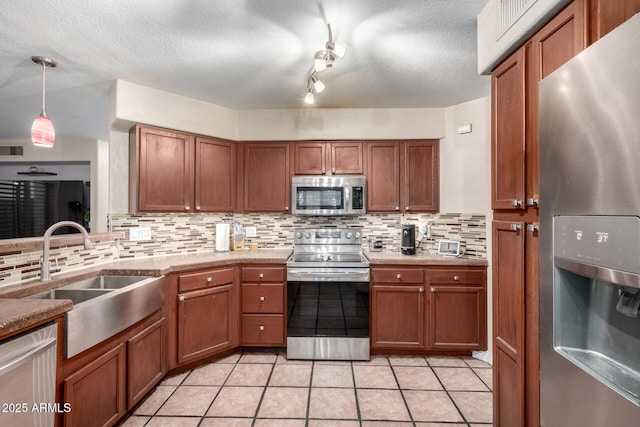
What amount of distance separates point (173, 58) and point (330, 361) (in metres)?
2.72

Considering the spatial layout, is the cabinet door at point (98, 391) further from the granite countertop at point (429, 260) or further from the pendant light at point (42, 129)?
the granite countertop at point (429, 260)

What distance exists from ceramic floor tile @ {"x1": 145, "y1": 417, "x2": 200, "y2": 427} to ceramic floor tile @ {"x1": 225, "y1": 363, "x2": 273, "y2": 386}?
0.41 meters

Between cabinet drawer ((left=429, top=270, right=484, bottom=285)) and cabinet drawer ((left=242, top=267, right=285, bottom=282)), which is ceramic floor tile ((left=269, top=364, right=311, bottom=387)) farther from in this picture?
cabinet drawer ((left=429, top=270, right=484, bottom=285))

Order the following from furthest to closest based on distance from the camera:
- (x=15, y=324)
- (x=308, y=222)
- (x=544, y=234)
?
(x=308, y=222), (x=15, y=324), (x=544, y=234)

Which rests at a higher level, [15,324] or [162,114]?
[162,114]

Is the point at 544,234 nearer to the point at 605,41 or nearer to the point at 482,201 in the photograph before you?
the point at 605,41

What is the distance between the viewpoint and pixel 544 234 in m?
0.94

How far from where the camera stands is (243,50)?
201 cm

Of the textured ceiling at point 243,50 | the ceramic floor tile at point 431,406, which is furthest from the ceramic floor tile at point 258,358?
the textured ceiling at point 243,50

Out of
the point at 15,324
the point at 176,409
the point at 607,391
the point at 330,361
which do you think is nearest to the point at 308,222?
the point at 330,361

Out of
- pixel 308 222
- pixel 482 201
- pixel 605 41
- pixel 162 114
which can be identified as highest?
pixel 162 114

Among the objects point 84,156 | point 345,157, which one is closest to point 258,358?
point 345,157

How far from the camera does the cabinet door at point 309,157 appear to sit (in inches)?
120

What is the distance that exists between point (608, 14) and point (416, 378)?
7.77 feet
